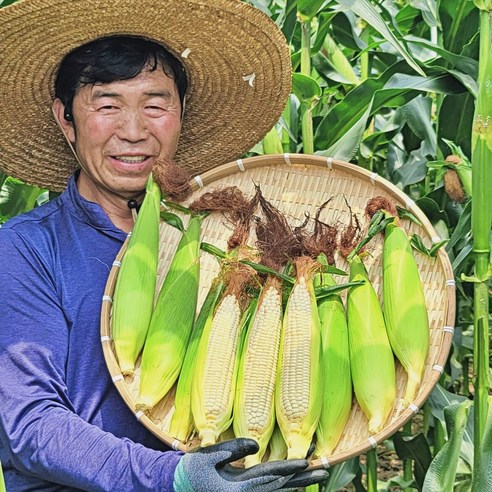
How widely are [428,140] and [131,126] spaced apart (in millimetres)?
1115

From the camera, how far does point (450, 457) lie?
1.64m

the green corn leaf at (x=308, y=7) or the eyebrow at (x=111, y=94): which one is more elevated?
the green corn leaf at (x=308, y=7)

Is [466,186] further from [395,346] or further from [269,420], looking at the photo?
[269,420]

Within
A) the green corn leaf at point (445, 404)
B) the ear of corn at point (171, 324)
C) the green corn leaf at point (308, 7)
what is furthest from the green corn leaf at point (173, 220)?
the green corn leaf at point (445, 404)

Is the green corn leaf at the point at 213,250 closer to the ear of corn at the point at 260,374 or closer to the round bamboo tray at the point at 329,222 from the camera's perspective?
the round bamboo tray at the point at 329,222

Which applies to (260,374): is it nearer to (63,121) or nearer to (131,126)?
(131,126)

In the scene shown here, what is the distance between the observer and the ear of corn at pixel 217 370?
1.63m

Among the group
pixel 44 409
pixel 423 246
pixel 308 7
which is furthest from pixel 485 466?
pixel 308 7

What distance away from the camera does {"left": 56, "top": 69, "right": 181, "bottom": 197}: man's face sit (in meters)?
1.97

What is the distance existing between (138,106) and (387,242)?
61 cm

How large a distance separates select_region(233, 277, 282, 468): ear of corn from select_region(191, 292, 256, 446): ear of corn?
2 cm

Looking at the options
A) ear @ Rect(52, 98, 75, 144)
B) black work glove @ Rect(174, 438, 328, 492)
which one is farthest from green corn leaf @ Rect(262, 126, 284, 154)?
black work glove @ Rect(174, 438, 328, 492)

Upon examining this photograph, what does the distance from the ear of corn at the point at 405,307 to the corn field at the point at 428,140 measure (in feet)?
0.31

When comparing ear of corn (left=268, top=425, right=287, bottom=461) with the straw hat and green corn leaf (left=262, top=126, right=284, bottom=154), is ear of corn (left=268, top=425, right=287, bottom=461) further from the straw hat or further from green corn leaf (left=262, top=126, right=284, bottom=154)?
green corn leaf (left=262, top=126, right=284, bottom=154)
